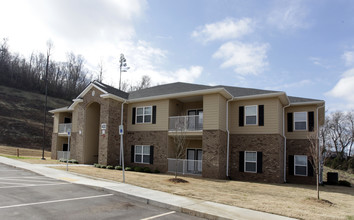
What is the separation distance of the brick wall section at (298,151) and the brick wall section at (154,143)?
9279 millimetres

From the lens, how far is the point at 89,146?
2378 centimetres

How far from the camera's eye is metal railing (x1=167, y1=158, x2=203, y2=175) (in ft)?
60.7

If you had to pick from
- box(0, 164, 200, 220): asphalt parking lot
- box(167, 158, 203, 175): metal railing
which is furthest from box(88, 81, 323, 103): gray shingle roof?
box(0, 164, 200, 220): asphalt parking lot

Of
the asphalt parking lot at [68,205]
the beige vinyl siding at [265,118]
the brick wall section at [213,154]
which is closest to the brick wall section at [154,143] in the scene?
the brick wall section at [213,154]

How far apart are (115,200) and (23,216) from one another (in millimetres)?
3222

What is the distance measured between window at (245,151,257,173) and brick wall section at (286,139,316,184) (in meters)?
3.38

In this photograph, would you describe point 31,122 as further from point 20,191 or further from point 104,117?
point 20,191

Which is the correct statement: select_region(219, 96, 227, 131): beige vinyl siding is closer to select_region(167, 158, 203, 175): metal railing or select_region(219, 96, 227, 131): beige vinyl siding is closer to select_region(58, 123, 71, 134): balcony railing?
select_region(167, 158, 203, 175): metal railing

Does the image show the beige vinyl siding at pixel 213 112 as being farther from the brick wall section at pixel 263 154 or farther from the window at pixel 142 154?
the window at pixel 142 154

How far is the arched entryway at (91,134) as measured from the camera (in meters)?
23.5

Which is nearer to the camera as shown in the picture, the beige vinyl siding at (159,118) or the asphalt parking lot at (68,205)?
the asphalt parking lot at (68,205)

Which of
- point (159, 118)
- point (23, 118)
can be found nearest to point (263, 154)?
point (159, 118)

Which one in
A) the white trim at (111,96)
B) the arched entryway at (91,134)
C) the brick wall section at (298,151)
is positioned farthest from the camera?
the arched entryway at (91,134)

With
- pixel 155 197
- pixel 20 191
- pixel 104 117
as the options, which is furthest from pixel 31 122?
pixel 155 197
